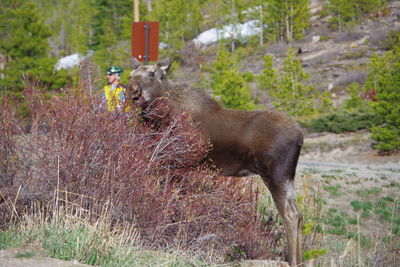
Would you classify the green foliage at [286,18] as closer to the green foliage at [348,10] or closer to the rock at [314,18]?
the green foliage at [348,10]

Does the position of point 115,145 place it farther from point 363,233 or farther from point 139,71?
point 363,233

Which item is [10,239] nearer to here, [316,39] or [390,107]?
[390,107]

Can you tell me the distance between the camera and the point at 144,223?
6.25 m

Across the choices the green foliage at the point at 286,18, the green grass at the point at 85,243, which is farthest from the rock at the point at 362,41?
the green grass at the point at 85,243

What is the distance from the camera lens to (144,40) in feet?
37.8

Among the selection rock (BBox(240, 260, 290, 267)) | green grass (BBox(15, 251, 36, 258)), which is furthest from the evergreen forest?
rock (BBox(240, 260, 290, 267))

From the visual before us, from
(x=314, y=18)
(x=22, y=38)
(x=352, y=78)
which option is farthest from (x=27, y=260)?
(x=314, y=18)

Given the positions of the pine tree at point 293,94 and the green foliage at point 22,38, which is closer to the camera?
the green foliage at point 22,38

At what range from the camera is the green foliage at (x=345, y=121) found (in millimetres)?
26734

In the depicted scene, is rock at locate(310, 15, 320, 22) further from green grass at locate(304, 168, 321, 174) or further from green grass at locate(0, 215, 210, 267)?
green grass at locate(0, 215, 210, 267)

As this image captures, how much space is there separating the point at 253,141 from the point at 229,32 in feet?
165

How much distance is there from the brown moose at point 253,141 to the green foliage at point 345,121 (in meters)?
20.4

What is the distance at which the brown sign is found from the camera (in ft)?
37.6

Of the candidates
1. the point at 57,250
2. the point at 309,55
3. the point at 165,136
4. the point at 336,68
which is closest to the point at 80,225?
the point at 57,250
